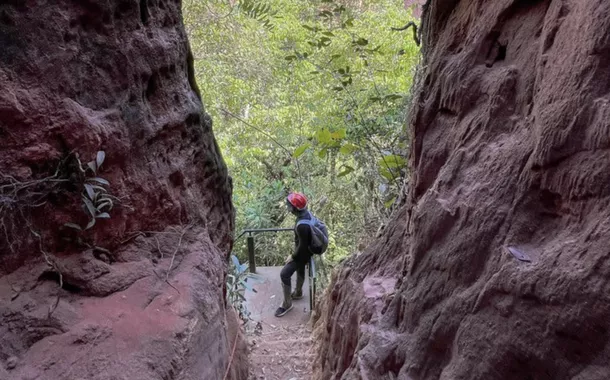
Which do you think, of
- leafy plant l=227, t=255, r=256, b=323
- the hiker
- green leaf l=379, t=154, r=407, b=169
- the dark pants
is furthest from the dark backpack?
green leaf l=379, t=154, r=407, b=169

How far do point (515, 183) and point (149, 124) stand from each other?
227 cm

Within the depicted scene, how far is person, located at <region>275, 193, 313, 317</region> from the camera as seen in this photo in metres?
6.16

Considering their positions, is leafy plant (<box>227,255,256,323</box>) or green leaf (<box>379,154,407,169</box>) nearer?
green leaf (<box>379,154,407,169</box>)

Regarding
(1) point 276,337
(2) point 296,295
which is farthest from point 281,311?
(1) point 276,337

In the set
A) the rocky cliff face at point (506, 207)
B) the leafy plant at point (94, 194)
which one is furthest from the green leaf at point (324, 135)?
the leafy plant at point (94, 194)

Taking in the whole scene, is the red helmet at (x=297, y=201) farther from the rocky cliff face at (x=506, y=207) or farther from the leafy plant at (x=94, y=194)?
the leafy plant at (x=94, y=194)

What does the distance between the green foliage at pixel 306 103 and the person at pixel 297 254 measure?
2.43ft

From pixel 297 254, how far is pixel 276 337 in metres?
1.22

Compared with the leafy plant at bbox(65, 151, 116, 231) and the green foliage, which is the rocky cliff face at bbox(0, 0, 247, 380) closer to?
the leafy plant at bbox(65, 151, 116, 231)

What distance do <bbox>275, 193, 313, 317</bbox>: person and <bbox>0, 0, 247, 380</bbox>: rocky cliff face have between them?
2.95 meters

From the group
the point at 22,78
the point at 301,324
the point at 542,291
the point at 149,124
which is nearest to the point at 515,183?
the point at 542,291

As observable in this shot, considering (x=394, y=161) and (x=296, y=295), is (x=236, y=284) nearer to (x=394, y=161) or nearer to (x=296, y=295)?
(x=394, y=161)

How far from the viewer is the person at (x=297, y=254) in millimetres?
6164

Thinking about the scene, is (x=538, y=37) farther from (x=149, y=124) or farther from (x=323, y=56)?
(x=323, y=56)
